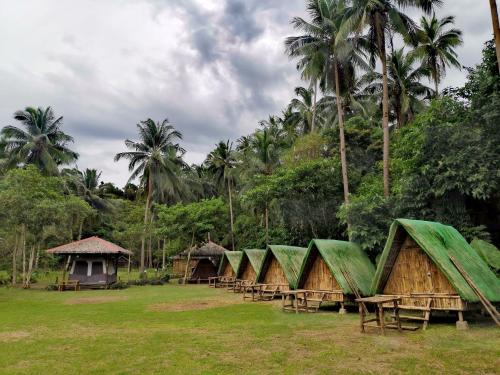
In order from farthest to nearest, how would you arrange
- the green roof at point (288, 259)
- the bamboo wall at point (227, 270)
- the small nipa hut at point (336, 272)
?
the bamboo wall at point (227, 270)
the green roof at point (288, 259)
the small nipa hut at point (336, 272)

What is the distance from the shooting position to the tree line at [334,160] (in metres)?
18.2

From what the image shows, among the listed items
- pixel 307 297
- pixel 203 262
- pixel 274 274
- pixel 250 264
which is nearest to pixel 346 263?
pixel 307 297

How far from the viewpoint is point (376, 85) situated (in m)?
39.1

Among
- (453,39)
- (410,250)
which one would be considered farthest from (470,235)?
(453,39)

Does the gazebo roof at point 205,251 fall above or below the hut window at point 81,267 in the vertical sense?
above

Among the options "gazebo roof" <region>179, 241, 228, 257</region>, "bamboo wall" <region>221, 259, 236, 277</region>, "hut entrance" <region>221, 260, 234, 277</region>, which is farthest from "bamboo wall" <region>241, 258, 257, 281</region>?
"gazebo roof" <region>179, 241, 228, 257</region>

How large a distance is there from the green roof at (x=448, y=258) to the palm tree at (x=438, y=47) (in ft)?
74.3

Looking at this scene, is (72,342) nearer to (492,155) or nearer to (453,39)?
(492,155)

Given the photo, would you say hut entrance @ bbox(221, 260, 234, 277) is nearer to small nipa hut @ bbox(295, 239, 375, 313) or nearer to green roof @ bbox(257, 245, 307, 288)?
green roof @ bbox(257, 245, 307, 288)

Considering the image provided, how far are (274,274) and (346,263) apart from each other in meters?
6.43

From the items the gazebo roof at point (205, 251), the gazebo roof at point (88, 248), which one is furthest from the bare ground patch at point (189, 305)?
the gazebo roof at point (205, 251)

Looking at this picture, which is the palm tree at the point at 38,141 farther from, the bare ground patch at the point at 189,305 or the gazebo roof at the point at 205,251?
the bare ground patch at the point at 189,305

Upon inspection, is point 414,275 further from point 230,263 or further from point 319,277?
point 230,263

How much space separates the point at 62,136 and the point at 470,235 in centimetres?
3891
